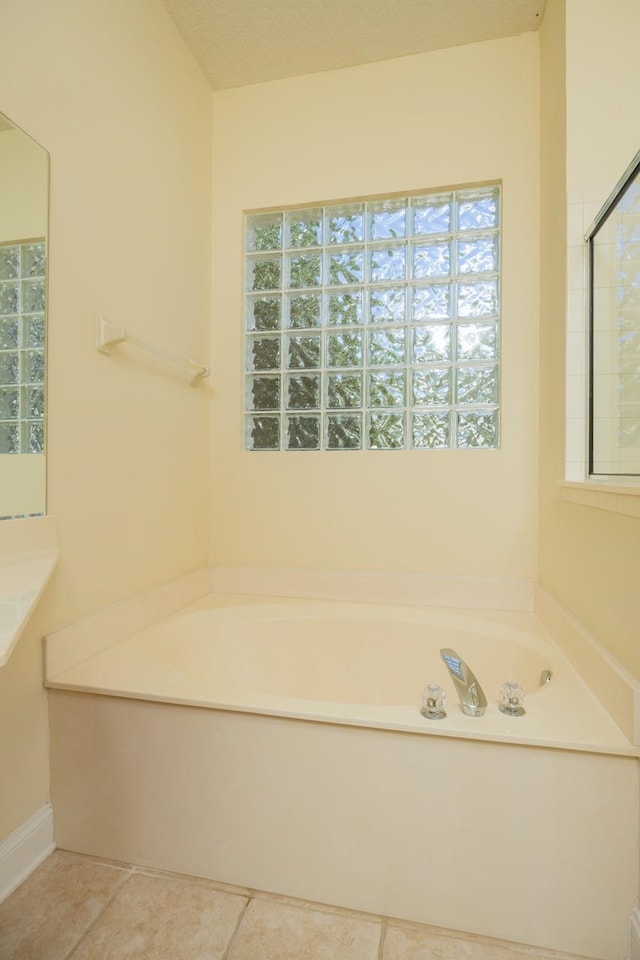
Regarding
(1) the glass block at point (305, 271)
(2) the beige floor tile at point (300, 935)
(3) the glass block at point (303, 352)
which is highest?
(1) the glass block at point (305, 271)

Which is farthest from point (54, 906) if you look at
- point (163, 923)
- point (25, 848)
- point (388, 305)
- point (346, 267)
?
point (346, 267)

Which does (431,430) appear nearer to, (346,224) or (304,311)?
(304,311)

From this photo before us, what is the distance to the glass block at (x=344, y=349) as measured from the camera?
208 centimetres

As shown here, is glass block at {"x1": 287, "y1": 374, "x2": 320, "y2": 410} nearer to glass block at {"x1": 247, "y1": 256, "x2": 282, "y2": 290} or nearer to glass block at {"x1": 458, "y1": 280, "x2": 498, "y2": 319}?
glass block at {"x1": 247, "y1": 256, "x2": 282, "y2": 290}

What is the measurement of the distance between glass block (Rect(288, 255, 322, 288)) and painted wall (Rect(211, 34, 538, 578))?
0.23 m

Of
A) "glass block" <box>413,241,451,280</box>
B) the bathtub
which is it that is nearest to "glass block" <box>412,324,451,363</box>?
"glass block" <box>413,241,451,280</box>

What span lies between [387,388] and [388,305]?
0.34 meters

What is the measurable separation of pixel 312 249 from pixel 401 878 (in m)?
2.14

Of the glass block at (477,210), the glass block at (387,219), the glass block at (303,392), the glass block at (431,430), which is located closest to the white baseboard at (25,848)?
the glass block at (303,392)

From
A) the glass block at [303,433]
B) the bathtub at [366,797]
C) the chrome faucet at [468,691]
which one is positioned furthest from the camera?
the glass block at [303,433]

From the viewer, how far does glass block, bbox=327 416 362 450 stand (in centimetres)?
208

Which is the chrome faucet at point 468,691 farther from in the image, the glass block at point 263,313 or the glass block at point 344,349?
the glass block at point 263,313

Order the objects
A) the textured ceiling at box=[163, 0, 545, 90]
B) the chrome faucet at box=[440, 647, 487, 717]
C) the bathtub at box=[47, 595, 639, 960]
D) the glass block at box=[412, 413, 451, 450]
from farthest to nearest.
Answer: the glass block at box=[412, 413, 451, 450], the textured ceiling at box=[163, 0, 545, 90], the chrome faucet at box=[440, 647, 487, 717], the bathtub at box=[47, 595, 639, 960]

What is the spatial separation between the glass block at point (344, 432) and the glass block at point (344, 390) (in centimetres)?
6
